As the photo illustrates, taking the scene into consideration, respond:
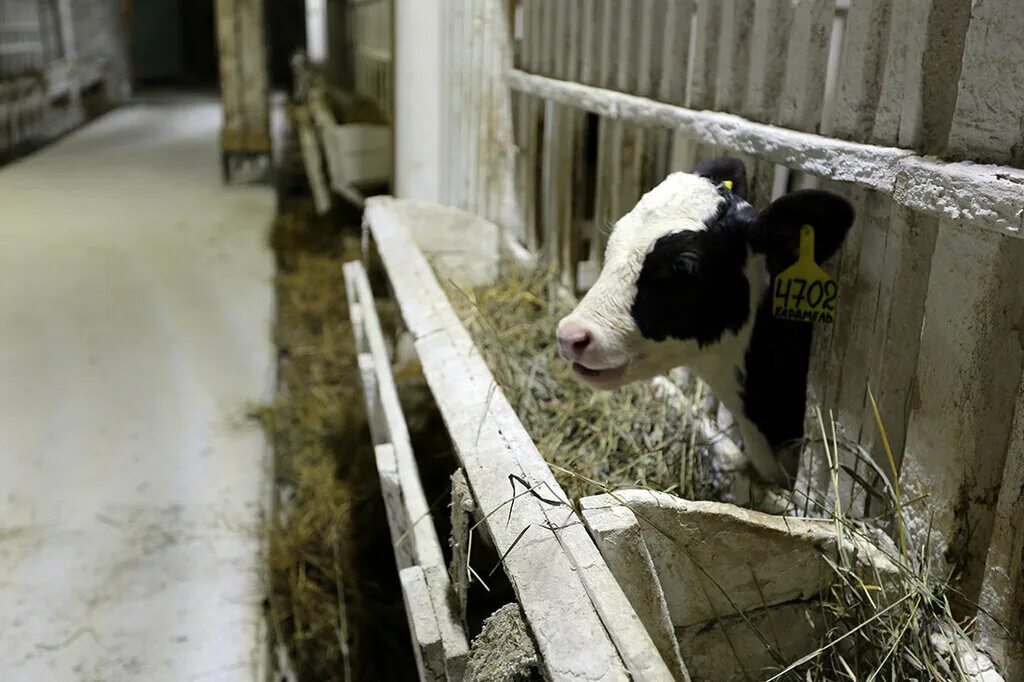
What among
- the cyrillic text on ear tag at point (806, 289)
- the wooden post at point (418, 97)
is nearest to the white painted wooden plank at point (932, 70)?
the cyrillic text on ear tag at point (806, 289)

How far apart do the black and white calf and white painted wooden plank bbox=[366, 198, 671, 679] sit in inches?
8.0

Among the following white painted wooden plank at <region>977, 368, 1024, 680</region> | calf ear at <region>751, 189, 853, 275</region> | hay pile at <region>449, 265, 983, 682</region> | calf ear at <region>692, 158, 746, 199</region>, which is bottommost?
hay pile at <region>449, 265, 983, 682</region>

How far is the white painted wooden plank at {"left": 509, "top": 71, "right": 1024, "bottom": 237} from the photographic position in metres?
1.05

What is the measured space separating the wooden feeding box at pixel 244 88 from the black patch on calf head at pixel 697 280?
543 cm

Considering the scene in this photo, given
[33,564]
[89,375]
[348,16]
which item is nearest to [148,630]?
[33,564]

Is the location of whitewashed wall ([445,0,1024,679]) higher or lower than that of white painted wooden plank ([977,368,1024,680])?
higher

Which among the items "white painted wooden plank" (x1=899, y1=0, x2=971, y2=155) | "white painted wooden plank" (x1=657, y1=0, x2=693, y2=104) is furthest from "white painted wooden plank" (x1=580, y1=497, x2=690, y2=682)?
"white painted wooden plank" (x1=657, y1=0, x2=693, y2=104)

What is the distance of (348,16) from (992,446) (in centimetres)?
923

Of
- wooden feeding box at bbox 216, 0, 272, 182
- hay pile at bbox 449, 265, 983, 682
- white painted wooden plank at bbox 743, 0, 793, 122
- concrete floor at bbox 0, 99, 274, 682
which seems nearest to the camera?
hay pile at bbox 449, 265, 983, 682

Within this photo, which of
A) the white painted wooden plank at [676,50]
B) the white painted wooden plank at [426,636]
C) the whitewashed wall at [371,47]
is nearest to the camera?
the white painted wooden plank at [426,636]

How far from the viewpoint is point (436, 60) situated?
3.68m

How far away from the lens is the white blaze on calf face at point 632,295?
1528mm

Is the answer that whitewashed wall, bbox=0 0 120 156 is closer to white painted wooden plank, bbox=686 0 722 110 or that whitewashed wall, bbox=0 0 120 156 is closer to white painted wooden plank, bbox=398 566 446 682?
white painted wooden plank, bbox=686 0 722 110

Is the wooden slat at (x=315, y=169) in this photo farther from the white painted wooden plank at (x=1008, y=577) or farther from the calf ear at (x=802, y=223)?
the white painted wooden plank at (x=1008, y=577)
